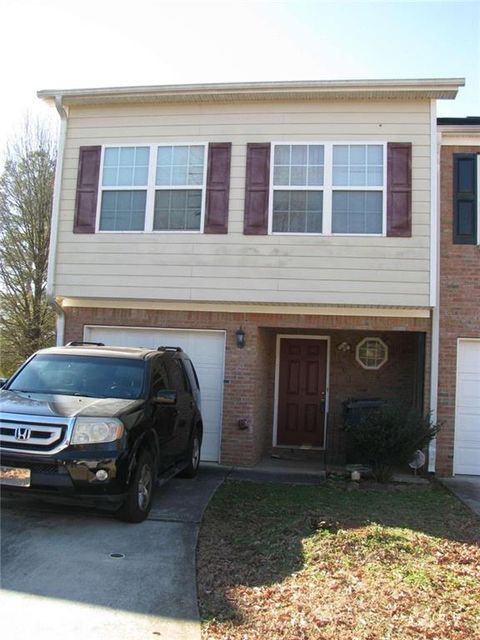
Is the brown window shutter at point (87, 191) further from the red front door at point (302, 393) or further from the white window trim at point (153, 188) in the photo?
the red front door at point (302, 393)

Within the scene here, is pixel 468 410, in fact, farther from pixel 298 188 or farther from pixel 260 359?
pixel 298 188

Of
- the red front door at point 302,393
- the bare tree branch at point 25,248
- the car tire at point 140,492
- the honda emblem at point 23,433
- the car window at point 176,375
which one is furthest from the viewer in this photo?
the bare tree branch at point 25,248

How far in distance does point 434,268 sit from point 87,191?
5985 millimetres

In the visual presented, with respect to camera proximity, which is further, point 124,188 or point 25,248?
point 25,248

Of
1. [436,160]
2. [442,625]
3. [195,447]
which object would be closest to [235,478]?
[195,447]

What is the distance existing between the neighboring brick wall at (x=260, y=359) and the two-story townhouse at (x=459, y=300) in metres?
0.44

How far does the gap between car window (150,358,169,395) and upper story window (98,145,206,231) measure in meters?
3.43

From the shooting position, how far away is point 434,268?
29.9 feet

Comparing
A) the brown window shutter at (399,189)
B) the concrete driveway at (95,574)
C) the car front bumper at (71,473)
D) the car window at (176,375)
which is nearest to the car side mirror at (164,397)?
the car window at (176,375)

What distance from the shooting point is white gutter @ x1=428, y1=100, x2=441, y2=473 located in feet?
29.9

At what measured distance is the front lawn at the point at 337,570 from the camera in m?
3.79

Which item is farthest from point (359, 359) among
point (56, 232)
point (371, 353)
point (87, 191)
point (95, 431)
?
point (95, 431)

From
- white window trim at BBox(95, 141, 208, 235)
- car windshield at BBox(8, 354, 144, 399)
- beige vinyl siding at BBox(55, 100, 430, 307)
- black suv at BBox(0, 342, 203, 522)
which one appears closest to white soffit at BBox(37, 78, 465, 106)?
beige vinyl siding at BBox(55, 100, 430, 307)

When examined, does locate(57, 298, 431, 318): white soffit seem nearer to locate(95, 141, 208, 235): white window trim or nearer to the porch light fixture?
the porch light fixture
